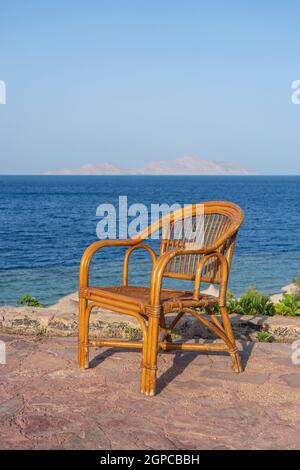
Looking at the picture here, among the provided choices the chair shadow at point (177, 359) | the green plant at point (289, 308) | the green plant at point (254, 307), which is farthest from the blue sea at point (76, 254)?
the chair shadow at point (177, 359)

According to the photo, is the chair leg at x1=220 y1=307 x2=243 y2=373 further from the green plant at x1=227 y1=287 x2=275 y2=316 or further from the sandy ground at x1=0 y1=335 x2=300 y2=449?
the green plant at x1=227 y1=287 x2=275 y2=316

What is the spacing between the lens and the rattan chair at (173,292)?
10.9 feet

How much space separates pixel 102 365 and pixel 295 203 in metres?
61.0

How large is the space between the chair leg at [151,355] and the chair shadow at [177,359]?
173 mm

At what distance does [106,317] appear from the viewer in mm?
5004

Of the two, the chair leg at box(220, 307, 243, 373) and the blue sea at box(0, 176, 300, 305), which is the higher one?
the chair leg at box(220, 307, 243, 373)

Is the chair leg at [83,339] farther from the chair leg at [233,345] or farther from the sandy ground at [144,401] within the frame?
the chair leg at [233,345]

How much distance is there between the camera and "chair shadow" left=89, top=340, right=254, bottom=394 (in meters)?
3.67

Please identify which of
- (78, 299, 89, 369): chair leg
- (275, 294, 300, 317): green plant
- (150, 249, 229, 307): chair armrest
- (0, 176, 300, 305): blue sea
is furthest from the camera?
(0, 176, 300, 305): blue sea

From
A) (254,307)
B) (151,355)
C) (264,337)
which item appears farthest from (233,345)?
(254,307)

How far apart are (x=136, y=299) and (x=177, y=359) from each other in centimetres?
87

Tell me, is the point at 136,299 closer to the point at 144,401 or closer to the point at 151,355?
the point at 151,355

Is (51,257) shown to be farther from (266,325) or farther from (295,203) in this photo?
(295,203)

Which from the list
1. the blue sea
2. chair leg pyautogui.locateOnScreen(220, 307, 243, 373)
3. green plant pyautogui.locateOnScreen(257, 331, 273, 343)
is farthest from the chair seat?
the blue sea
